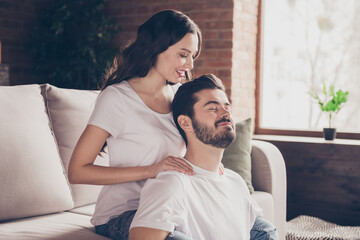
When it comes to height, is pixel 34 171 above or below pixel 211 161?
below

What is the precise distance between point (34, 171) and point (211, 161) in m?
0.73

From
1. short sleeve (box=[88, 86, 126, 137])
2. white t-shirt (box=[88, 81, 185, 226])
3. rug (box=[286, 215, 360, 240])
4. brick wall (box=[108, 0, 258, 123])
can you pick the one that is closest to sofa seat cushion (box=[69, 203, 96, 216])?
white t-shirt (box=[88, 81, 185, 226])

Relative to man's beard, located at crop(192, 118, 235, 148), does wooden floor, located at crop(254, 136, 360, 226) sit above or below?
below

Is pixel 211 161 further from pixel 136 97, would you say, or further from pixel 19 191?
pixel 19 191

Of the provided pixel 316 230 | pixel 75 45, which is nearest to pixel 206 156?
pixel 316 230

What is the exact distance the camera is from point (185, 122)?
159 centimetres

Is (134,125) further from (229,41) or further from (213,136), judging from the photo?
(229,41)

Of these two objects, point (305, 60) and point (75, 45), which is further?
point (75, 45)

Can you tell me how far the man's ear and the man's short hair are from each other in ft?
0.05

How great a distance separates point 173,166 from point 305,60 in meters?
2.45

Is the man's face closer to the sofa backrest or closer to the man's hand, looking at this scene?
the man's hand

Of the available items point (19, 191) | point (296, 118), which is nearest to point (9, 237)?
point (19, 191)

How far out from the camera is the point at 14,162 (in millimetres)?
1751

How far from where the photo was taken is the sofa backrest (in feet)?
5.73
